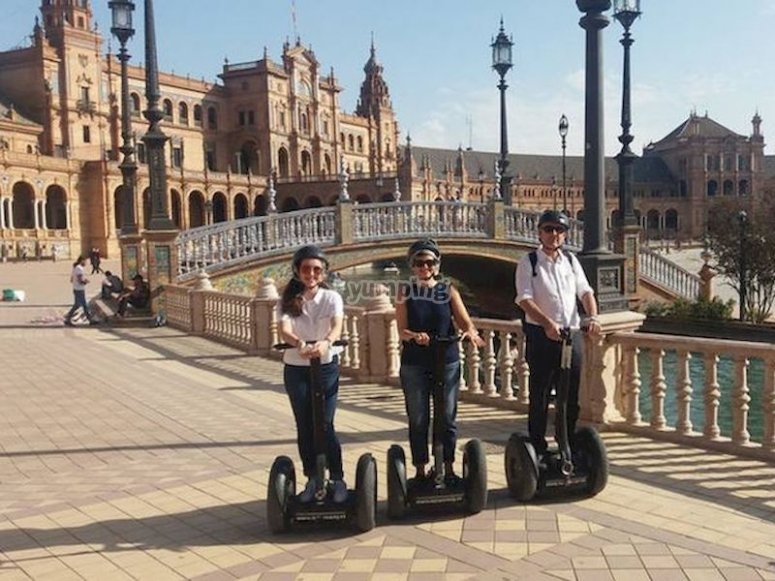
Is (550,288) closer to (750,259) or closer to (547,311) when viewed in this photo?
(547,311)

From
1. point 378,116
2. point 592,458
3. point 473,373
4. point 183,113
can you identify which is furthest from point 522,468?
point 378,116

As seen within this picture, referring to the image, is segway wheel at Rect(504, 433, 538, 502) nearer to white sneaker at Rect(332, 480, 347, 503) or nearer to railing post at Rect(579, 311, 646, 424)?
white sneaker at Rect(332, 480, 347, 503)

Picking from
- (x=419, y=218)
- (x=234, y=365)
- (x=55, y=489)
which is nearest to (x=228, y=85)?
(x=419, y=218)

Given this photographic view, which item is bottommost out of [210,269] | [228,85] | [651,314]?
[651,314]

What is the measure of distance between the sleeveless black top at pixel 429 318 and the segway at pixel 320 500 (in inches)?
19.2

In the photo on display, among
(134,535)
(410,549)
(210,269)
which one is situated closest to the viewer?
(410,549)

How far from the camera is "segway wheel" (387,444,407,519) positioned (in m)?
4.99

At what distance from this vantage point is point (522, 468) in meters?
5.27

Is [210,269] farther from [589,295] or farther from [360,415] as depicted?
[589,295]

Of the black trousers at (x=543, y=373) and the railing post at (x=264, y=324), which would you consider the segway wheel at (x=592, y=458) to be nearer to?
the black trousers at (x=543, y=373)

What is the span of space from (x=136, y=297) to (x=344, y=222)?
20.8 ft

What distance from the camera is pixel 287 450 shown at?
703 cm

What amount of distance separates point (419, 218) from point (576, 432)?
1899cm

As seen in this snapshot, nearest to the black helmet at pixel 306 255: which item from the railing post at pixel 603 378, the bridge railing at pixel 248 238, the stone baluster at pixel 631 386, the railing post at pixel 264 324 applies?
the railing post at pixel 603 378
